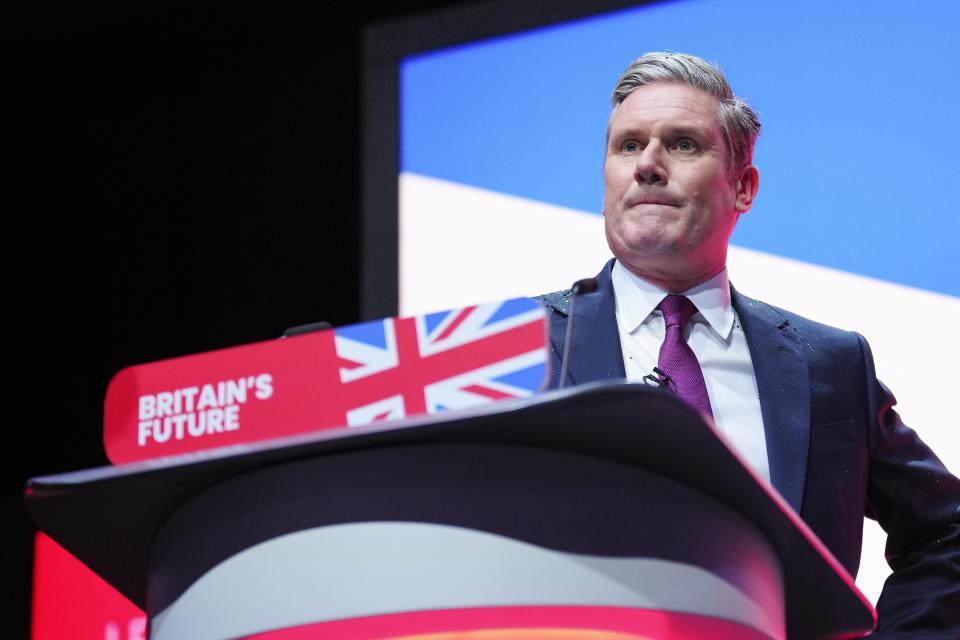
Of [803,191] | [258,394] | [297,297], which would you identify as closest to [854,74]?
[803,191]

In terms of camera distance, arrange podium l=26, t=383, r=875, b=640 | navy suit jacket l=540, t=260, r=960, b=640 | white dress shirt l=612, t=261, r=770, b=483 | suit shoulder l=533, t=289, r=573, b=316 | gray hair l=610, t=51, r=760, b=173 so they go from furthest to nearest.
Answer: gray hair l=610, t=51, r=760, b=173 → suit shoulder l=533, t=289, r=573, b=316 → white dress shirt l=612, t=261, r=770, b=483 → navy suit jacket l=540, t=260, r=960, b=640 → podium l=26, t=383, r=875, b=640

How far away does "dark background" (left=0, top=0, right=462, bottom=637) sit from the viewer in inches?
139

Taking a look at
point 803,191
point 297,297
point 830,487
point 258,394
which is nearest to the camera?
point 258,394

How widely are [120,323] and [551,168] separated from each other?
5.20 ft

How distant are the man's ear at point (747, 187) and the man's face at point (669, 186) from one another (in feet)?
0.24

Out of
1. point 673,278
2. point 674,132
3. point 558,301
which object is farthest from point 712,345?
point 674,132

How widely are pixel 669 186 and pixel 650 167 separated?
0.17ft

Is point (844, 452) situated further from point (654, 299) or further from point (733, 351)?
point (654, 299)

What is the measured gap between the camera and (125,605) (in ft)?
8.02

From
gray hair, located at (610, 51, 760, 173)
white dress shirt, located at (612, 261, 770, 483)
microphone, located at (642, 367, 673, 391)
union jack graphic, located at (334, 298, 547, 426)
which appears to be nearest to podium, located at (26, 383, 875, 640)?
union jack graphic, located at (334, 298, 547, 426)

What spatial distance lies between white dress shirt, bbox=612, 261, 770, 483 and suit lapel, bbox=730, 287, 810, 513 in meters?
0.02

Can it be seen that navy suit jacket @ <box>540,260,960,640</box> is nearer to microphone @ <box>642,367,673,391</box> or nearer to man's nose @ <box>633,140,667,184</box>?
microphone @ <box>642,367,673,391</box>

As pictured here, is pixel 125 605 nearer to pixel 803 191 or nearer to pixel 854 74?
pixel 803 191

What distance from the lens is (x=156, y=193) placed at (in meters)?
3.71
